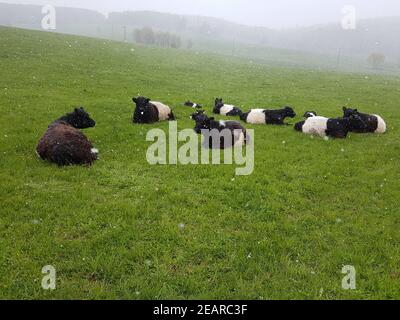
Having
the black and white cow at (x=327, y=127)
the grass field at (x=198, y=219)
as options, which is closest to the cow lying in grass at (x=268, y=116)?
the grass field at (x=198, y=219)

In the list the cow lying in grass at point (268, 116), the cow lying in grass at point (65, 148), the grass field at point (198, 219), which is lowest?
the grass field at point (198, 219)

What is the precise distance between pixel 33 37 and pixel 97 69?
1795cm

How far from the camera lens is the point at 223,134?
15391 millimetres

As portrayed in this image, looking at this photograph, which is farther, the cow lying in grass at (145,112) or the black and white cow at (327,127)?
the cow lying in grass at (145,112)

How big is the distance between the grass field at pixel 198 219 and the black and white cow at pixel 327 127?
0.56 metres

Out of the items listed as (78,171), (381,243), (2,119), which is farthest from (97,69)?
(381,243)

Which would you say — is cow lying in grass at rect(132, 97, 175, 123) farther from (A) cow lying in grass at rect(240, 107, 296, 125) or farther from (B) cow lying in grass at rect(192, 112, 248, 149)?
(A) cow lying in grass at rect(240, 107, 296, 125)

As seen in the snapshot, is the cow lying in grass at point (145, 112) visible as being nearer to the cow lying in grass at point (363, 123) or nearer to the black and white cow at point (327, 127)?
the black and white cow at point (327, 127)

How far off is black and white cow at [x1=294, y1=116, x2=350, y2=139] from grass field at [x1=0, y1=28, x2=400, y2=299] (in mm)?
560

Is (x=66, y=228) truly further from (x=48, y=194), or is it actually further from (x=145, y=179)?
(x=145, y=179)

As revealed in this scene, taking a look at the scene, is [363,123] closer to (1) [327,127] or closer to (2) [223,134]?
(1) [327,127]

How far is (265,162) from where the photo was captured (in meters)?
13.8

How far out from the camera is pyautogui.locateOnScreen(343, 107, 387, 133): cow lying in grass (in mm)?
17734

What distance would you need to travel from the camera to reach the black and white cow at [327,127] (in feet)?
55.3
